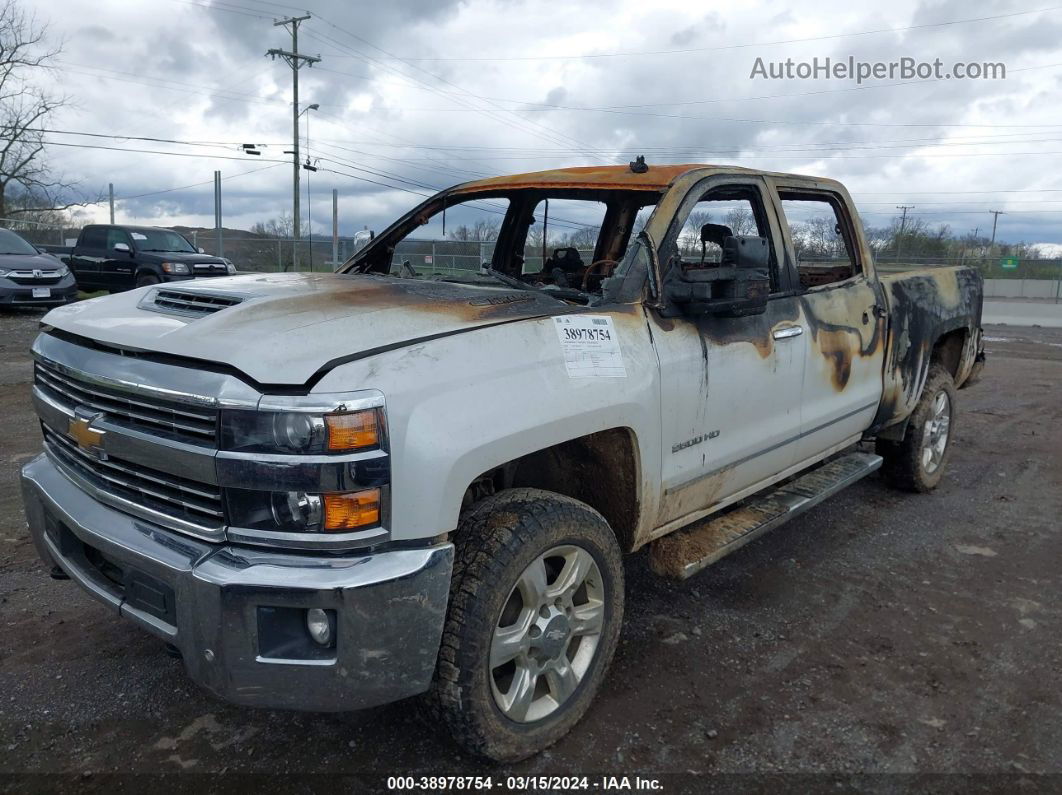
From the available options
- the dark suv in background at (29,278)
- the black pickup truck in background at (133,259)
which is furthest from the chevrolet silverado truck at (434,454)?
the black pickup truck in background at (133,259)

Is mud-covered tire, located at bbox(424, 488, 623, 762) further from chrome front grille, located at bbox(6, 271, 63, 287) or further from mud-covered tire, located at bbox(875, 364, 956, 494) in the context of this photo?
chrome front grille, located at bbox(6, 271, 63, 287)

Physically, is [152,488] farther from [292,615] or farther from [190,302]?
[190,302]

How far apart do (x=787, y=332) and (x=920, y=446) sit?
2.23 m

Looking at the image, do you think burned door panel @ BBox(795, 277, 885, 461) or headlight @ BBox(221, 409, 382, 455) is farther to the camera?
burned door panel @ BBox(795, 277, 885, 461)

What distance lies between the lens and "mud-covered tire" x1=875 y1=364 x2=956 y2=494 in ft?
16.9

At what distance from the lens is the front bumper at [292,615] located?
6.86 feet

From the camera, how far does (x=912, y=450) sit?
17.0ft

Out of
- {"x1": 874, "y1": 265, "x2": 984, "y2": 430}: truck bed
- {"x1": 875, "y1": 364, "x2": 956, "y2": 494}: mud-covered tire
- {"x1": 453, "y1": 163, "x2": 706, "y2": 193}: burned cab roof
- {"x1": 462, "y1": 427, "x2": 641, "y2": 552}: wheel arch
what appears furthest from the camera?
{"x1": 875, "y1": 364, "x2": 956, "y2": 494}: mud-covered tire

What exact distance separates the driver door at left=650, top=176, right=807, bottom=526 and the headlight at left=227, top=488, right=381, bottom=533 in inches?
48.3

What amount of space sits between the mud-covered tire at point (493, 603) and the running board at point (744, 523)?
2.01 feet

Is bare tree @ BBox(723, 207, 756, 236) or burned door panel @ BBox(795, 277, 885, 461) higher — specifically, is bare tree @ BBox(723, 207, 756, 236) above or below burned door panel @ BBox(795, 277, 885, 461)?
above

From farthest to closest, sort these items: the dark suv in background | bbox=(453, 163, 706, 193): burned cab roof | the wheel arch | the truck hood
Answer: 1. the dark suv in background
2. bbox=(453, 163, 706, 193): burned cab roof
3. the wheel arch
4. the truck hood

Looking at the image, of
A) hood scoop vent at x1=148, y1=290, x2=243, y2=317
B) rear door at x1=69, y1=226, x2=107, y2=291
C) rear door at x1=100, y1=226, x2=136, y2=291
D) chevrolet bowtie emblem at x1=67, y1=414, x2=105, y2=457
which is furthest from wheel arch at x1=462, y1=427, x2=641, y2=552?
rear door at x1=69, y1=226, x2=107, y2=291

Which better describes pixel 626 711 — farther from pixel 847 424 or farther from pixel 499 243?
pixel 499 243
